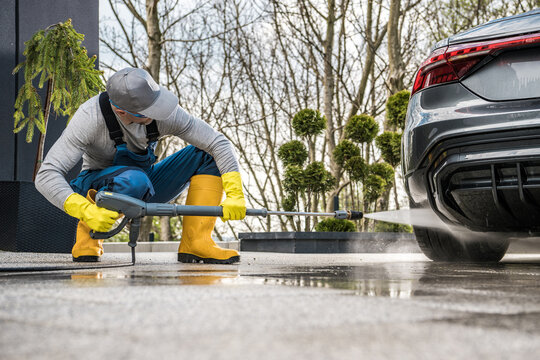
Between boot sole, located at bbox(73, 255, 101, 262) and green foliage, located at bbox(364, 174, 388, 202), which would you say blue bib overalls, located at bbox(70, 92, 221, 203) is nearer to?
boot sole, located at bbox(73, 255, 101, 262)

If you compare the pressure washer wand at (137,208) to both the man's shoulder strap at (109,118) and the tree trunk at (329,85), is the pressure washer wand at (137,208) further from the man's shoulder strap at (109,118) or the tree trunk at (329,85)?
the tree trunk at (329,85)

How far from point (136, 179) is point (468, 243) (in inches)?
85.4

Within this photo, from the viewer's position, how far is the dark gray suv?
2732 mm

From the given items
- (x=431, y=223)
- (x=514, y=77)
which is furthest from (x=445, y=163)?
(x=431, y=223)

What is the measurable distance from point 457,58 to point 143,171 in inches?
79.9

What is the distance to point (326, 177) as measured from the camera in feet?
30.1

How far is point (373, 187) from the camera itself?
29.2 ft

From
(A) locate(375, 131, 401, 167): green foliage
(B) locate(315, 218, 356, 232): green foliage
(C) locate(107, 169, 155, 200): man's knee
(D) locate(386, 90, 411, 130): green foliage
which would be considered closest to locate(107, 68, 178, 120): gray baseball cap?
(C) locate(107, 169, 155, 200): man's knee

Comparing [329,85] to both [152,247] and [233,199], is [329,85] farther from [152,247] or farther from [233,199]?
[233,199]

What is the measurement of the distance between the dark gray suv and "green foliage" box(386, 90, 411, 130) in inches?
244

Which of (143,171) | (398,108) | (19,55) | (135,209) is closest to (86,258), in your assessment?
(143,171)

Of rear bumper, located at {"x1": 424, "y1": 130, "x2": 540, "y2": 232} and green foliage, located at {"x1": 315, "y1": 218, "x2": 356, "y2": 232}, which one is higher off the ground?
rear bumper, located at {"x1": 424, "y1": 130, "x2": 540, "y2": 232}

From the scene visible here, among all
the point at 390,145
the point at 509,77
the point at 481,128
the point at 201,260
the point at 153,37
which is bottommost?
the point at 201,260

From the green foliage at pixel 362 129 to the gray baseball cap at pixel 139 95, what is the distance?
614cm
